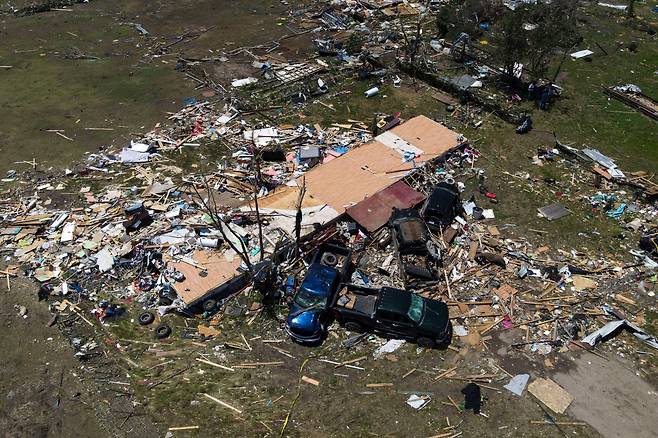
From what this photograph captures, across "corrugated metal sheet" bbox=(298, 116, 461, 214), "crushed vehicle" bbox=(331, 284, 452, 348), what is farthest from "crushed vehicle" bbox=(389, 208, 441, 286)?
"corrugated metal sheet" bbox=(298, 116, 461, 214)

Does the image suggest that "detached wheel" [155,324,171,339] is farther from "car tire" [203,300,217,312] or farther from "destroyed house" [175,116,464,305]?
"car tire" [203,300,217,312]

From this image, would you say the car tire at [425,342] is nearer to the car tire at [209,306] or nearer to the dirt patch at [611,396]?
the dirt patch at [611,396]

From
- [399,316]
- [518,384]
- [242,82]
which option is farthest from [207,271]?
[242,82]

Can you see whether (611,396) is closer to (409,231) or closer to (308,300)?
(409,231)

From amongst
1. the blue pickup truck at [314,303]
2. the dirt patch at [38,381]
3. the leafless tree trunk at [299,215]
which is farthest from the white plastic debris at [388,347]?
the dirt patch at [38,381]

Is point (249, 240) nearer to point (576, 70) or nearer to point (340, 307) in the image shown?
point (340, 307)

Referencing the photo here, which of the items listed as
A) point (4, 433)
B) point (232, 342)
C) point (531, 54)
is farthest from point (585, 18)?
point (4, 433)
